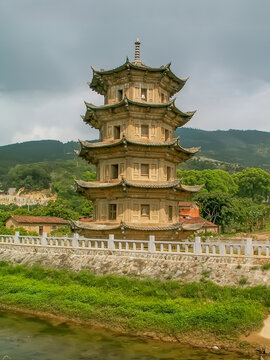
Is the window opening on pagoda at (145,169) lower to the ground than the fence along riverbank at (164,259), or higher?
higher

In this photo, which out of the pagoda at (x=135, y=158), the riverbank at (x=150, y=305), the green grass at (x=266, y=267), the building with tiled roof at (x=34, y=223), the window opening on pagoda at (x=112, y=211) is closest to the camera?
the riverbank at (x=150, y=305)

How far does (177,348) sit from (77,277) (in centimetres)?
787

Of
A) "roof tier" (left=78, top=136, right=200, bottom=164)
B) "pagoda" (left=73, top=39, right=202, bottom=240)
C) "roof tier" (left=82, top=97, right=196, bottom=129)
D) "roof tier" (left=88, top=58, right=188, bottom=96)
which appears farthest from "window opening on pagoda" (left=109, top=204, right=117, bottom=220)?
"roof tier" (left=88, top=58, right=188, bottom=96)

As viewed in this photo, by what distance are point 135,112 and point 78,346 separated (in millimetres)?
15472

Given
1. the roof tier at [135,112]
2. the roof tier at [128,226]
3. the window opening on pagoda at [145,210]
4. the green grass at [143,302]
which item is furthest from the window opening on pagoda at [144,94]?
the green grass at [143,302]

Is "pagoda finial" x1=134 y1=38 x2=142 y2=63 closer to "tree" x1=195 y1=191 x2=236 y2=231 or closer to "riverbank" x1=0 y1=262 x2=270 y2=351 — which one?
"riverbank" x1=0 y1=262 x2=270 y2=351

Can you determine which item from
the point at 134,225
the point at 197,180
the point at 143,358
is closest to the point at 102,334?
the point at 143,358

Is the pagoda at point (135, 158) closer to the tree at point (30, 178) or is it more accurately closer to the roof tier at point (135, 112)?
the roof tier at point (135, 112)

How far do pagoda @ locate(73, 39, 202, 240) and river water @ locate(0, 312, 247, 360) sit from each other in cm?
774

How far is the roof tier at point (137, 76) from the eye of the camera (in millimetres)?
25766

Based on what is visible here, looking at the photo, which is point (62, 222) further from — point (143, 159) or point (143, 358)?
point (143, 358)

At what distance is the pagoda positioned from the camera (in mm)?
24562

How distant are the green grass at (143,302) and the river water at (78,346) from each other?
2.72ft

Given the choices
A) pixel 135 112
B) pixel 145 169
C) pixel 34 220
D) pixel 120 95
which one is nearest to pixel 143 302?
pixel 145 169
